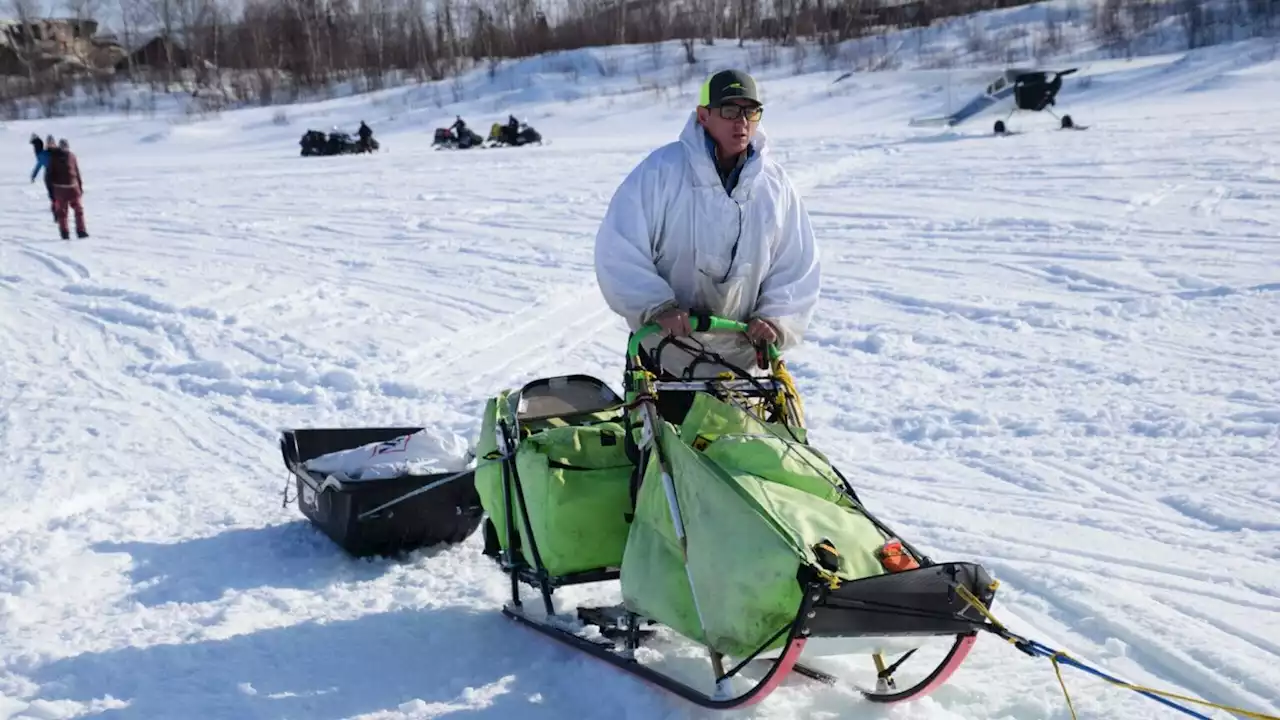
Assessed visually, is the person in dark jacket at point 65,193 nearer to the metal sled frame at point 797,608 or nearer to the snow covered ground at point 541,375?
the snow covered ground at point 541,375

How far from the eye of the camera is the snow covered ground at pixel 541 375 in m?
3.88

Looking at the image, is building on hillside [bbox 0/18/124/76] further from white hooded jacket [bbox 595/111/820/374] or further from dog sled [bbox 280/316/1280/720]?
white hooded jacket [bbox 595/111/820/374]

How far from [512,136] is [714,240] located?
27194 millimetres

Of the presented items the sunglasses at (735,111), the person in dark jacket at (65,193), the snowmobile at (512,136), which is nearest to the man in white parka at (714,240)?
the sunglasses at (735,111)

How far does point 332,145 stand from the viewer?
3061cm

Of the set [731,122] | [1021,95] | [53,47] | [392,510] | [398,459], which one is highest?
[53,47]

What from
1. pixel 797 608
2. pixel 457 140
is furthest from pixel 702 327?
pixel 457 140

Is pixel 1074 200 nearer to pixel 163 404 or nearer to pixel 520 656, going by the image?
pixel 163 404

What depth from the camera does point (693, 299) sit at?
4.08m

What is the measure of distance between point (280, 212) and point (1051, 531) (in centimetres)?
1403

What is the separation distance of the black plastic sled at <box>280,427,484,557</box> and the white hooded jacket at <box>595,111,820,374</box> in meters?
1.30

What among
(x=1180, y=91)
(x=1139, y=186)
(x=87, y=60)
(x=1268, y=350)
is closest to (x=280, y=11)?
(x=87, y=60)

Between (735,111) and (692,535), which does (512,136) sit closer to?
(735,111)

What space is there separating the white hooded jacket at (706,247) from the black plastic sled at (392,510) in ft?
4.25
